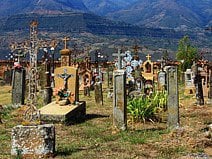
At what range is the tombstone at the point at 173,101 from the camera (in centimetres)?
1388

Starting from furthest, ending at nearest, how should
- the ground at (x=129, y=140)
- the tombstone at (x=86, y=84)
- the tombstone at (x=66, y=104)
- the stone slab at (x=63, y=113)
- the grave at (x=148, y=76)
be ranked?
1. the tombstone at (x=86, y=84)
2. the grave at (x=148, y=76)
3. the tombstone at (x=66, y=104)
4. the stone slab at (x=63, y=113)
5. the ground at (x=129, y=140)

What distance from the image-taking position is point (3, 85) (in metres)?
40.4

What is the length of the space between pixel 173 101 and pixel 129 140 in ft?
8.16

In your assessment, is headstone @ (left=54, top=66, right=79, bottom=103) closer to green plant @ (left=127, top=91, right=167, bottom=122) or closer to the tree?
green plant @ (left=127, top=91, right=167, bottom=122)

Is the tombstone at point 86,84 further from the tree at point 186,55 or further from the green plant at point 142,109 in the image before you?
the green plant at point 142,109

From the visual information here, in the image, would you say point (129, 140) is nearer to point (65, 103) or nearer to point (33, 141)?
point (33, 141)

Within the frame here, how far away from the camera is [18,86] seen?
20.5 m

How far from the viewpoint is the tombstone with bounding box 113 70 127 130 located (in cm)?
1386

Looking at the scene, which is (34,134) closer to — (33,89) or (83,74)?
(33,89)

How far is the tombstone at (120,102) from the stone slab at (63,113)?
6.15ft

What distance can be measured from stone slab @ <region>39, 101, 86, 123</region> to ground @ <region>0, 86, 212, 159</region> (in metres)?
0.29

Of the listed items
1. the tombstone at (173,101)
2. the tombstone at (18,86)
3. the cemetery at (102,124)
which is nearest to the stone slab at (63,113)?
the cemetery at (102,124)

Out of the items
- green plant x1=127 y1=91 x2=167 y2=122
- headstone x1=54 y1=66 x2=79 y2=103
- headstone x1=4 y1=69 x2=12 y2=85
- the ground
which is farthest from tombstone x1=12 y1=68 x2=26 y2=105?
headstone x1=4 y1=69 x2=12 y2=85

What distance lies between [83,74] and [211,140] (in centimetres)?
2272
